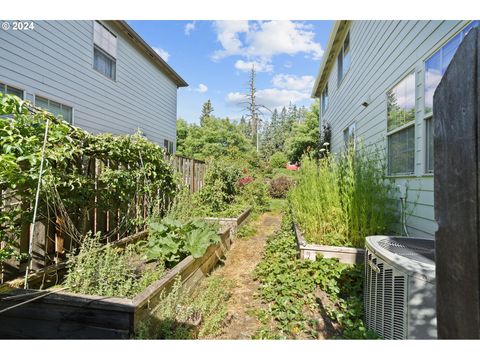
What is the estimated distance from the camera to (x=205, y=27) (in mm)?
6875

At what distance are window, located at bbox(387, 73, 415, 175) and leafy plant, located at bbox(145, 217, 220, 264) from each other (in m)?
2.95

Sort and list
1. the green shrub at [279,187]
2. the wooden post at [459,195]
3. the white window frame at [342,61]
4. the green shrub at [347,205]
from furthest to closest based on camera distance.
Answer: the green shrub at [279,187] → the white window frame at [342,61] → the green shrub at [347,205] → the wooden post at [459,195]

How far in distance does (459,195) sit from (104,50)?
8419 millimetres

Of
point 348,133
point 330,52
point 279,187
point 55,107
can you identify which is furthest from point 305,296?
point 279,187

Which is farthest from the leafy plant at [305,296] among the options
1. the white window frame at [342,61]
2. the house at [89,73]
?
the white window frame at [342,61]

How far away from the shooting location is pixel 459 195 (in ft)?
2.27

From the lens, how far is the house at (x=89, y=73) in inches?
191

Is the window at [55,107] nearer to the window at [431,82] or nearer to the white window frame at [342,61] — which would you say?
the window at [431,82]

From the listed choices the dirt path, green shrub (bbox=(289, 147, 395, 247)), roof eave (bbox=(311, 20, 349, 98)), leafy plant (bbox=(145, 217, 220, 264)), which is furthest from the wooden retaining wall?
roof eave (bbox=(311, 20, 349, 98))

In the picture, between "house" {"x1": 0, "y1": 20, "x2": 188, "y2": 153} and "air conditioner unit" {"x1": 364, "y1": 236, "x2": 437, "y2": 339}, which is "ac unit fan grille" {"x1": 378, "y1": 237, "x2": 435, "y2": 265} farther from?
"house" {"x1": 0, "y1": 20, "x2": 188, "y2": 153}

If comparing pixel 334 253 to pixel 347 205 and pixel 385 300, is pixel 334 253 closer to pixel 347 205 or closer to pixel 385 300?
pixel 347 205

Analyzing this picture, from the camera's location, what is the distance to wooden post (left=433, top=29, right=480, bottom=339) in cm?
65
